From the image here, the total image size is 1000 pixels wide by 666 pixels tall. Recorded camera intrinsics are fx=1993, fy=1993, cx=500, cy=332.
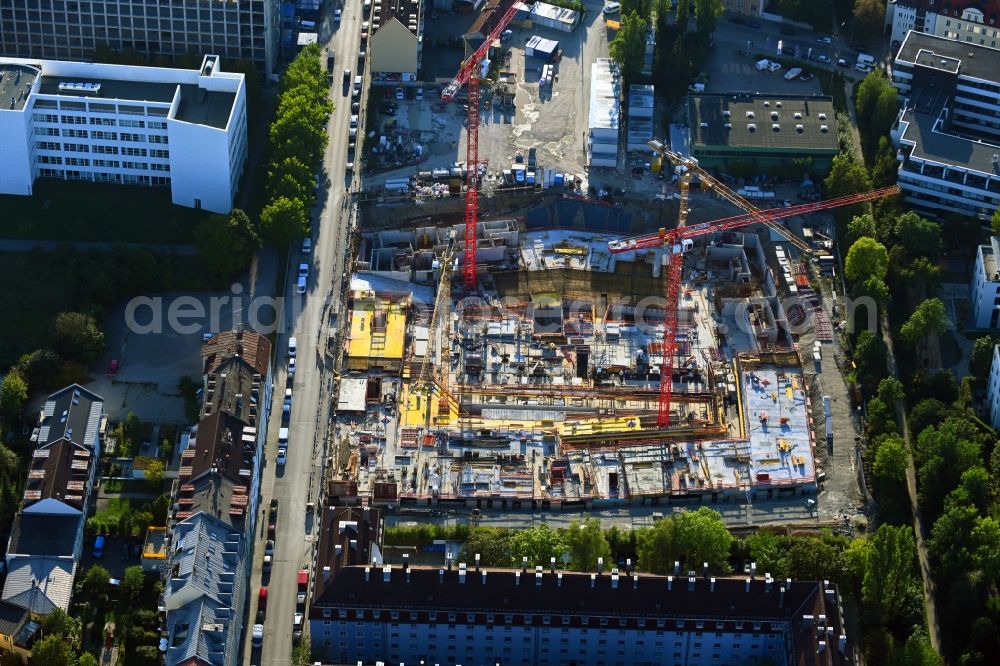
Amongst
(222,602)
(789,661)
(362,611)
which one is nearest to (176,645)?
(222,602)

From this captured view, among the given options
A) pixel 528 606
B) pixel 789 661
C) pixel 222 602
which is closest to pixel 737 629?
pixel 789 661

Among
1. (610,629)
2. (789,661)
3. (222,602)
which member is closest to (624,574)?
(610,629)

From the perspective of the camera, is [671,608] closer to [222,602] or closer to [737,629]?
[737,629]

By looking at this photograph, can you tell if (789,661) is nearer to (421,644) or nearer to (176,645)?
(421,644)

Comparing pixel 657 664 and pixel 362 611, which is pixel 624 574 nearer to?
pixel 657 664
